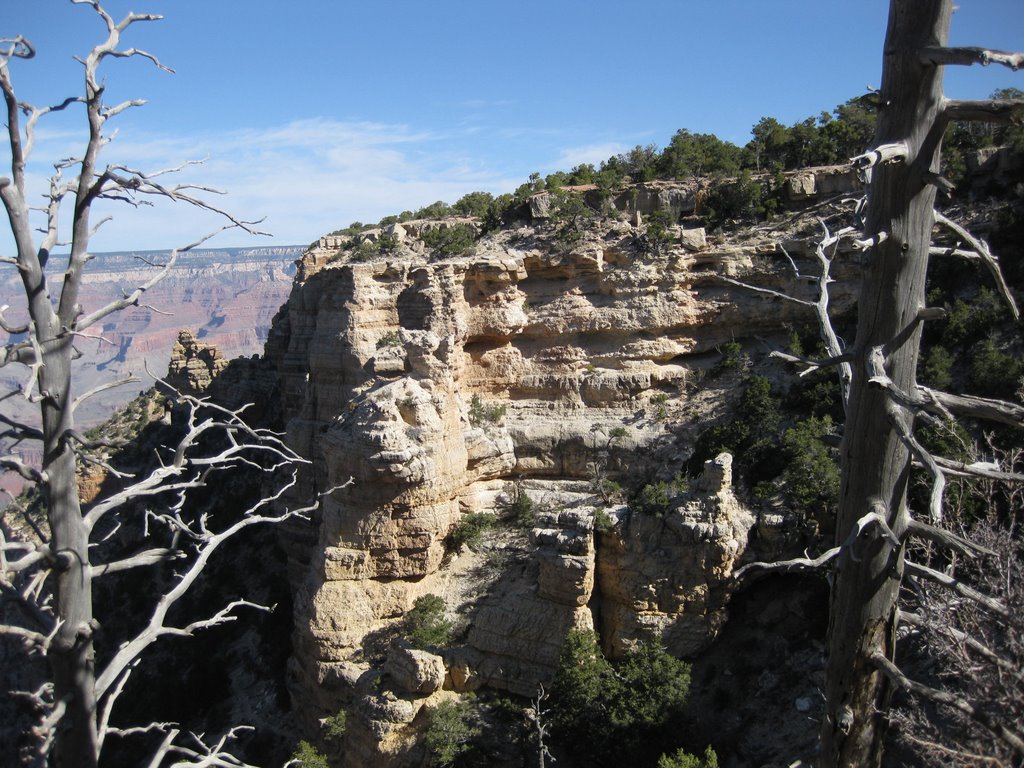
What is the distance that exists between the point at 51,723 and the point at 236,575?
2878 cm

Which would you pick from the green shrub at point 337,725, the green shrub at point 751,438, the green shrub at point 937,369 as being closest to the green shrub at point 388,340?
the green shrub at point 751,438

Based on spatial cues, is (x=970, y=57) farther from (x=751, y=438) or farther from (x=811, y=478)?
(x=751, y=438)

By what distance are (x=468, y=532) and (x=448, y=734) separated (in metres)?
5.96

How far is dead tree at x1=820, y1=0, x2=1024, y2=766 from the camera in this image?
447 centimetres

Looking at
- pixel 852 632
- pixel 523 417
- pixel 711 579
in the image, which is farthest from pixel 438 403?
pixel 852 632

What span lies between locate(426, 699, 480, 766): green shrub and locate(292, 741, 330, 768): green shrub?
2.43 m

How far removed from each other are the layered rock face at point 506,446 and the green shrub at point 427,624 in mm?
436

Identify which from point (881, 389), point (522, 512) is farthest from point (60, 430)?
point (522, 512)

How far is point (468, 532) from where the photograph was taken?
2158cm

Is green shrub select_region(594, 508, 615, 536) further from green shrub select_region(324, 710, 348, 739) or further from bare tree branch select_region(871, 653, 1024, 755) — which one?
bare tree branch select_region(871, 653, 1024, 755)

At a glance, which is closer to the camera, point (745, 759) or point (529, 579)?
point (745, 759)

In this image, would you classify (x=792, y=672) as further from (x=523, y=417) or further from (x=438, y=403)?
(x=523, y=417)

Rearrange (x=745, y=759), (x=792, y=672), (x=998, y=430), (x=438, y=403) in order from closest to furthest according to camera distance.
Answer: (x=745, y=759) → (x=792, y=672) → (x=998, y=430) → (x=438, y=403)

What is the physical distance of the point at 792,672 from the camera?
52.1ft
